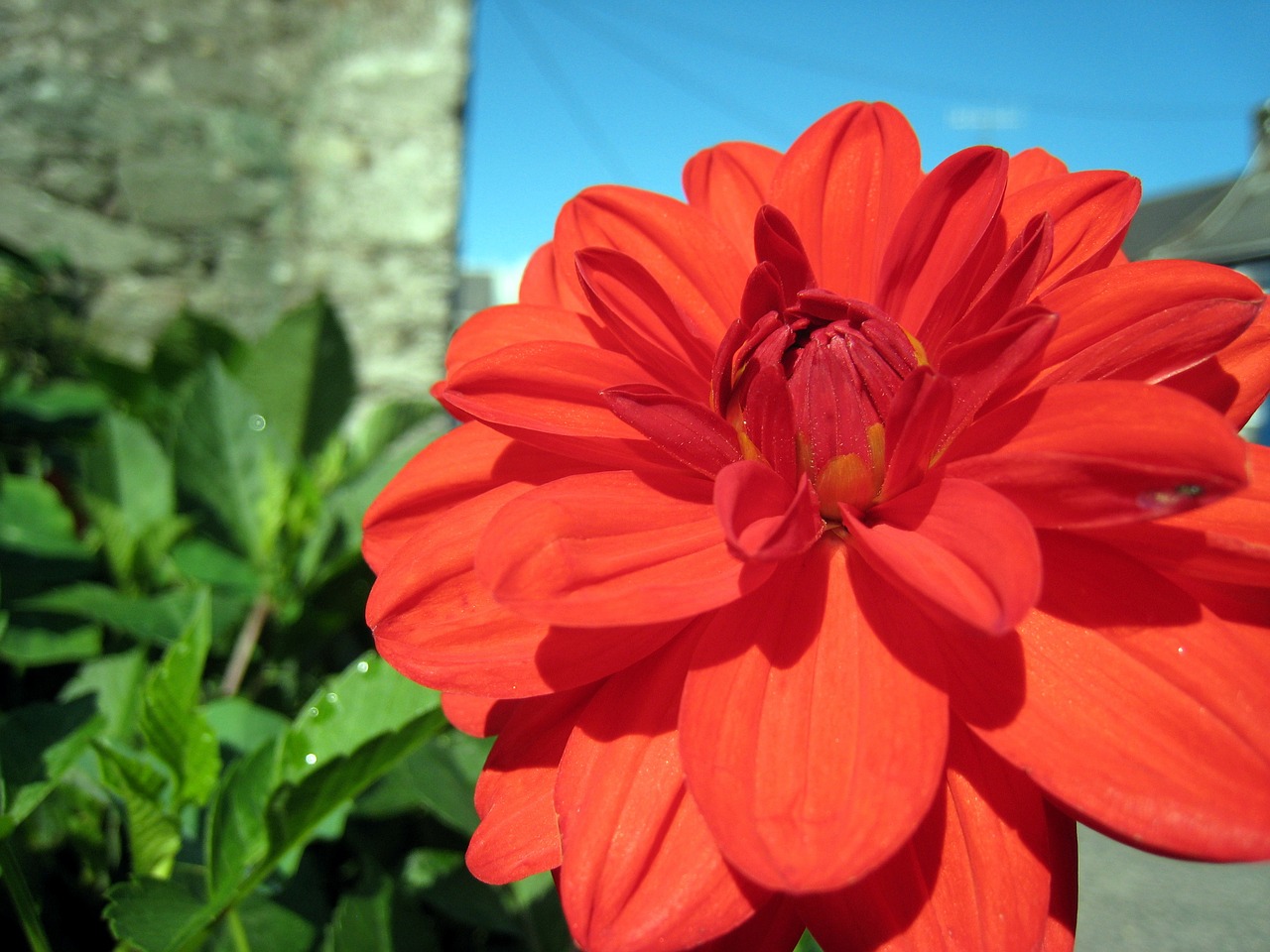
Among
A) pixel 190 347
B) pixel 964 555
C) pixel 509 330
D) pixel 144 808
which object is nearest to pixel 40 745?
pixel 144 808

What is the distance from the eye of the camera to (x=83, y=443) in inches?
57.6

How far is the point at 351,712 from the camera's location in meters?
0.71

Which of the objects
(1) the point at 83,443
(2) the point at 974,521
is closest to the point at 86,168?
(1) the point at 83,443

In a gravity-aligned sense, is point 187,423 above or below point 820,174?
below

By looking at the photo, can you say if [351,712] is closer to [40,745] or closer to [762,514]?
[40,745]

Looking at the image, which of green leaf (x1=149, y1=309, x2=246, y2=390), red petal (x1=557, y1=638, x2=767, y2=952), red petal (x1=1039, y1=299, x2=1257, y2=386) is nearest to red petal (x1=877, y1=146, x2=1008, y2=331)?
red petal (x1=1039, y1=299, x2=1257, y2=386)

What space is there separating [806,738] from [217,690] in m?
0.89

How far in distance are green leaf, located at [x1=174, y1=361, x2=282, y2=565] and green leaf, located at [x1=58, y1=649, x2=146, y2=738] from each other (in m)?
0.20

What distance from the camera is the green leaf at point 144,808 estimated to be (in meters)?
0.65

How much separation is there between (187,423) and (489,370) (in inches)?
28.4

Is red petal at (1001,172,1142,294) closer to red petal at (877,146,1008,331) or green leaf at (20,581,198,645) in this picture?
red petal at (877,146,1008,331)

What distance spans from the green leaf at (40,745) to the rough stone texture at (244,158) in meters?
1.83

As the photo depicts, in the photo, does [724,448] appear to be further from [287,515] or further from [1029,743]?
[287,515]

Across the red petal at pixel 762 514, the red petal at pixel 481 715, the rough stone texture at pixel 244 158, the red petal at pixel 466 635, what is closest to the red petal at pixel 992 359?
the red petal at pixel 762 514
